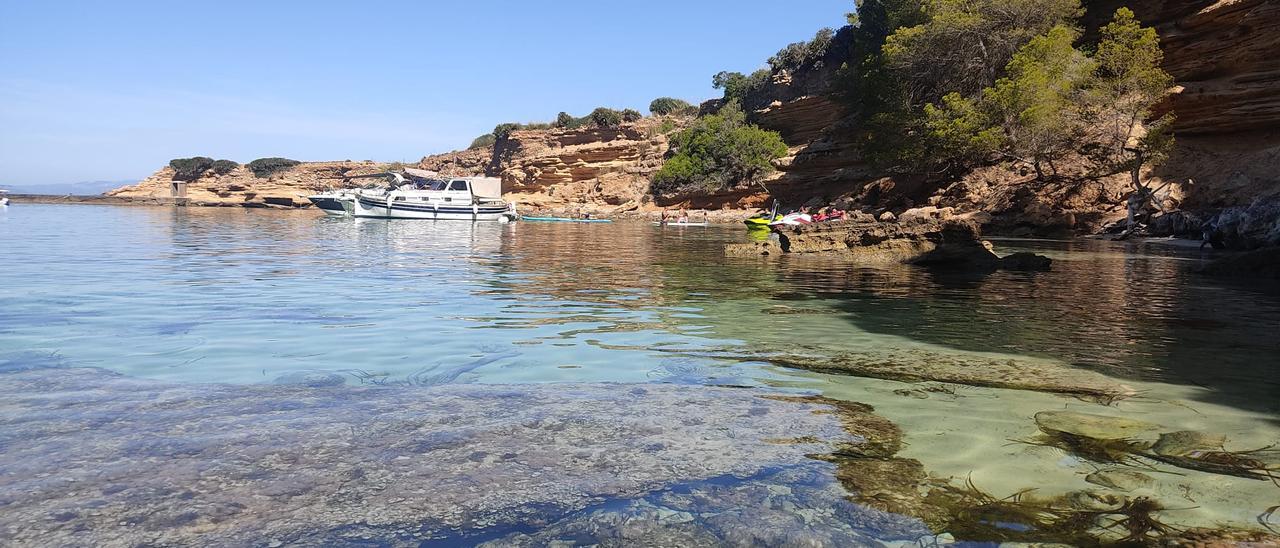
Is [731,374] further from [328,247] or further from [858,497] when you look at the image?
[328,247]

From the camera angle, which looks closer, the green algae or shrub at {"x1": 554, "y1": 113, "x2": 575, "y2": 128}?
the green algae

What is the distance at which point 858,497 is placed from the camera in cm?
305

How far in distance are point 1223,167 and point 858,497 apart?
1318 inches

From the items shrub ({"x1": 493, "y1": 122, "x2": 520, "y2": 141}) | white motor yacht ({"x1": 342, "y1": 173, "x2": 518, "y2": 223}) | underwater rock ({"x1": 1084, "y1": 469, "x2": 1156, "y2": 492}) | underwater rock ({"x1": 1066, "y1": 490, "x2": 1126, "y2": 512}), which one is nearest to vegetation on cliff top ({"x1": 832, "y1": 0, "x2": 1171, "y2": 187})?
white motor yacht ({"x1": 342, "y1": 173, "x2": 518, "y2": 223})

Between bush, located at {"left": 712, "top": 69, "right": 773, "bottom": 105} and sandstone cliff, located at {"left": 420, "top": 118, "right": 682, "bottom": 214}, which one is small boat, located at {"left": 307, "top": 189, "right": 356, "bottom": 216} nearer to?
sandstone cliff, located at {"left": 420, "top": 118, "right": 682, "bottom": 214}

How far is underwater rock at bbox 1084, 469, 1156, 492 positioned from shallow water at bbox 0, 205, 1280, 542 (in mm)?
51

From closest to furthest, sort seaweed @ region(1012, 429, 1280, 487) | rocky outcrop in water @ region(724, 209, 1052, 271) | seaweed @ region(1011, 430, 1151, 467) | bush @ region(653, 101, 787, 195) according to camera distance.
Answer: seaweed @ region(1012, 429, 1280, 487)
seaweed @ region(1011, 430, 1151, 467)
rocky outcrop in water @ region(724, 209, 1052, 271)
bush @ region(653, 101, 787, 195)

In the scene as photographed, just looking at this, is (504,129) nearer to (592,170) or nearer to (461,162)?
(461,162)

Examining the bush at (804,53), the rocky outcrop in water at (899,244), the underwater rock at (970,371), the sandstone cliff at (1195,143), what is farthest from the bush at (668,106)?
the underwater rock at (970,371)

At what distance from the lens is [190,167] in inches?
3666

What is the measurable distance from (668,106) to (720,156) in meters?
29.1

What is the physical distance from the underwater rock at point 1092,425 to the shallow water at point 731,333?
0.40 feet

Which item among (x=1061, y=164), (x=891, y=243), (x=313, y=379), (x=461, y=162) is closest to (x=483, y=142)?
(x=461, y=162)

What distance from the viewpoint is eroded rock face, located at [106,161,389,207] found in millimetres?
82062
